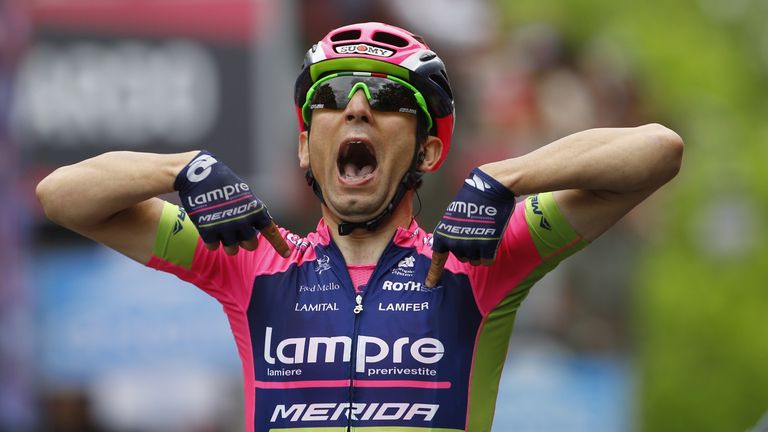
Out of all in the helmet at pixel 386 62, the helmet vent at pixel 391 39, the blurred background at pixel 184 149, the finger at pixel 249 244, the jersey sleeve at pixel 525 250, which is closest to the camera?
the finger at pixel 249 244

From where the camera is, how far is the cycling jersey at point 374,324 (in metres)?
5.46

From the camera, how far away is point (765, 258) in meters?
34.8

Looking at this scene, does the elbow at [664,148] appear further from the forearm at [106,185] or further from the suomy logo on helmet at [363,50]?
the forearm at [106,185]

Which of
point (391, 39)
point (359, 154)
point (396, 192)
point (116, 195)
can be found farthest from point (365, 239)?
point (116, 195)

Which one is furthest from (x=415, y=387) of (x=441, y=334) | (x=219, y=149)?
(x=219, y=149)

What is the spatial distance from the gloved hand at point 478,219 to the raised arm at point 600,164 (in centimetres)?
5

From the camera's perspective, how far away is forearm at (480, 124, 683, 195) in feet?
17.5

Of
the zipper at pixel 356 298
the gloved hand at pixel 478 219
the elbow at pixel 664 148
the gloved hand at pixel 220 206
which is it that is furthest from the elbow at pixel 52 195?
the elbow at pixel 664 148

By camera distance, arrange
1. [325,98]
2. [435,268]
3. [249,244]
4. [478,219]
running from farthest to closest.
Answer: [325,98] < [435,268] < [249,244] < [478,219]

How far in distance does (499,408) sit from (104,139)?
5.05 m

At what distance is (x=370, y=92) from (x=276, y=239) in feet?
2.14

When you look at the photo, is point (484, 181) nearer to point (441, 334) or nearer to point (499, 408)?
point (441, 334)

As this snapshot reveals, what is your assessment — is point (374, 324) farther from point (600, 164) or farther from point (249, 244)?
point (600, 164)

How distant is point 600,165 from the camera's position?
5340mm
